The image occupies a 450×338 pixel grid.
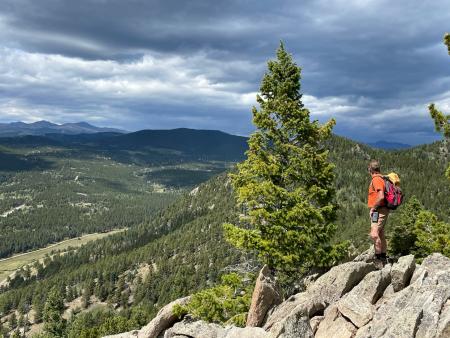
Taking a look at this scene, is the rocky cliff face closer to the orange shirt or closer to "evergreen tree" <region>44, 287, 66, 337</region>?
the orange shirt

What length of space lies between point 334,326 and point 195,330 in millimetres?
8009

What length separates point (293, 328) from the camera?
16.5 m

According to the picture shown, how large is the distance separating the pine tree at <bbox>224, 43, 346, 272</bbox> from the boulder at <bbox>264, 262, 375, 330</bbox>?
6.43 feet

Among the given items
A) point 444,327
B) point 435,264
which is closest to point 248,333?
point 444,327

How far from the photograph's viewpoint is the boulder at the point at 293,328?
53.8ft

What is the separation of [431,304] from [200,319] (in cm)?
1338

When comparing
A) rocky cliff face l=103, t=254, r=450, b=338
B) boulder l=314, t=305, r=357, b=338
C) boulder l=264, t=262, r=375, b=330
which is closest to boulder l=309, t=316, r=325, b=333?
rocky cliff face l=103, t=254, r=450, b=338

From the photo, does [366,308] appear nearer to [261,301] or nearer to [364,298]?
[364,298]

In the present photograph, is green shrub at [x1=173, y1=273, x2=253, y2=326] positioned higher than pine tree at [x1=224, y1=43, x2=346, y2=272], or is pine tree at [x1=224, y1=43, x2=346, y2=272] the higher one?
pine tree at [x1=224, y1=43, x2=346, y2=272]

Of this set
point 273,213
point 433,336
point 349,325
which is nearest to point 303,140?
point 273,213

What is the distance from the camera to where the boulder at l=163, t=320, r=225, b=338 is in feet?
70.1

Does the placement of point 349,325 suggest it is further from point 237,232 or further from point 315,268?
point 237,232

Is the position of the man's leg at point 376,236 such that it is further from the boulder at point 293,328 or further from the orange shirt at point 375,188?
the boulder at point 293,328

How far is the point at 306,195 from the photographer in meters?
23.5
